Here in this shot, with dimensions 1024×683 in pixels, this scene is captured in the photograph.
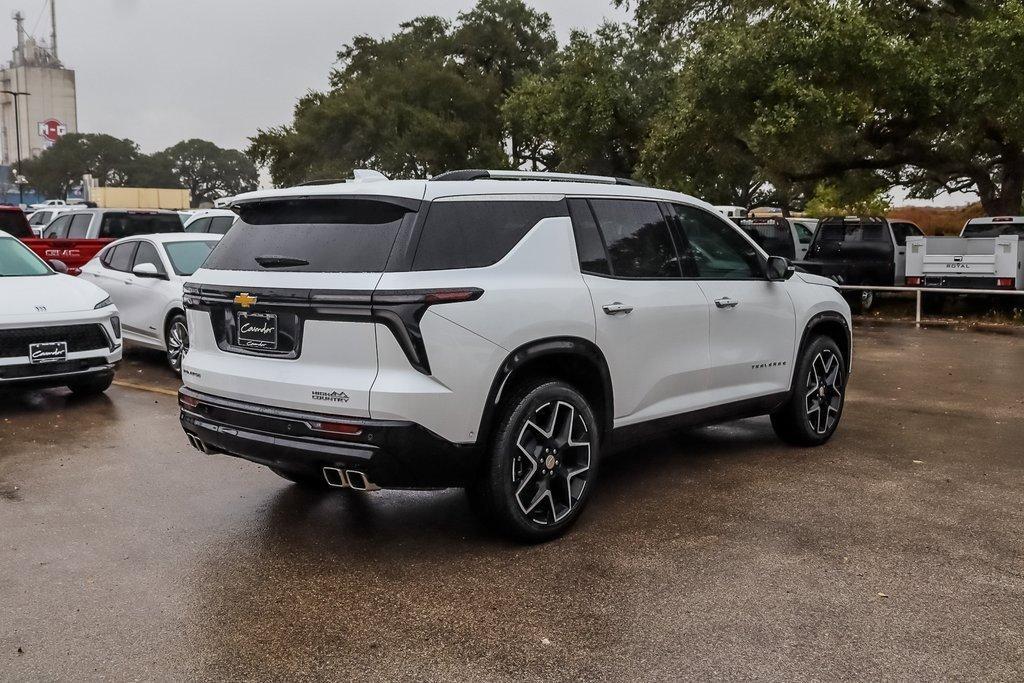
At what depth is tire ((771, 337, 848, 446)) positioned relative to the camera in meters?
7.07

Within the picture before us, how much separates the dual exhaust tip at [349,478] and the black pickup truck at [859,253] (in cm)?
1513

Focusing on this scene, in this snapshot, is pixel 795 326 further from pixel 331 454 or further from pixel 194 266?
pixel 194 266

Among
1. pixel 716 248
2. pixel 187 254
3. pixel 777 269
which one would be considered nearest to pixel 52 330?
pixel 187 254

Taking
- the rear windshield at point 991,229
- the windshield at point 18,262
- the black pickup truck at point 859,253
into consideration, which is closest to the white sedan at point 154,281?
the windshield at point 18,262

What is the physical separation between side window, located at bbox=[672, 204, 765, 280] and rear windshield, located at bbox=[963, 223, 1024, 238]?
12.4 metres

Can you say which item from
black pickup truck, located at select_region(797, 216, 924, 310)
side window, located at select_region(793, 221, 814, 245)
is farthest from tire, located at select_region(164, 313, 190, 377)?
side window, located at select_region(793, 221, 814, 245)

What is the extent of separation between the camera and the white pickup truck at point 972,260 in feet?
53.9

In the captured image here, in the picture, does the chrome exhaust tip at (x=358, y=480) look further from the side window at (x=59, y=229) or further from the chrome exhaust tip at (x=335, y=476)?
the side window at (x=59, y=229)

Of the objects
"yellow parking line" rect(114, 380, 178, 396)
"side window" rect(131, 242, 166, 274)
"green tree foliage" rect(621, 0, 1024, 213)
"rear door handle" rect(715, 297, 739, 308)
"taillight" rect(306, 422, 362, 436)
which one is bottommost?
"yellow parking line" rect(114, 380, 178, 396)

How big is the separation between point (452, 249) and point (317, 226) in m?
0.72

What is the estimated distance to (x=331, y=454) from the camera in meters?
4.55

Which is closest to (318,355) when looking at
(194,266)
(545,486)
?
(545,486)

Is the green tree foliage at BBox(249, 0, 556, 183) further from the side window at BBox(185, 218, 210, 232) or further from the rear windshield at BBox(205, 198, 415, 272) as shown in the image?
the rear windshield at BBox(205, 198, 415, 272)

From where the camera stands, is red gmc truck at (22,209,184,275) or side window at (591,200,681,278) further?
red gmc truck at (22,209,184,275)
